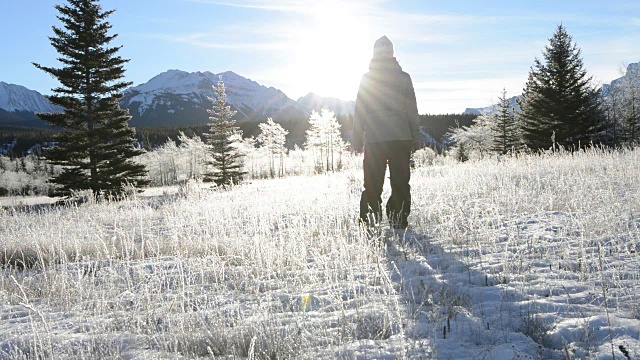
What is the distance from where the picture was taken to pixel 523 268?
293cm

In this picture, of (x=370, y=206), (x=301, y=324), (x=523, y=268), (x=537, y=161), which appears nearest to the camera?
A: (x=301, y=324)

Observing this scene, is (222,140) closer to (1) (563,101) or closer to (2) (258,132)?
(1) (563,101)

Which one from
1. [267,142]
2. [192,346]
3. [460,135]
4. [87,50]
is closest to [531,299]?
[192,346]

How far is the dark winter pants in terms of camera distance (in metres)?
4.81

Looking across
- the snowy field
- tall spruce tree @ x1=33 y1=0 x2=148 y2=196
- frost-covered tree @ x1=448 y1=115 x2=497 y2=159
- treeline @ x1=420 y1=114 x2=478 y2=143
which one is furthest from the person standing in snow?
treeline @ x1=420 y1=114 x2=478 y2=143

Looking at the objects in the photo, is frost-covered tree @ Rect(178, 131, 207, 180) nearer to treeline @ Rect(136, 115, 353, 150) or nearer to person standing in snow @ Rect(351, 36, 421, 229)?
person standing in snow @ Rect(351, 36, 421, 229)

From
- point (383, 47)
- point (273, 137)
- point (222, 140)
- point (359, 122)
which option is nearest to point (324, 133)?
point (273, 137)

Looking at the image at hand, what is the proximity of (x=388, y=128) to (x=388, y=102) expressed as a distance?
0.35 meters

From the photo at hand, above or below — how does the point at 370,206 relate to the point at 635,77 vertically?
below

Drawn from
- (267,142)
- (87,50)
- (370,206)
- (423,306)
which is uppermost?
(87,50)

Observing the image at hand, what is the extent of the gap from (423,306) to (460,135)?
53.4 metres

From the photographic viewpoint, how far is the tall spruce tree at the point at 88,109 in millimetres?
19750

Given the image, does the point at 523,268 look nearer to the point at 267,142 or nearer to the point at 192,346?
the point at 192,346

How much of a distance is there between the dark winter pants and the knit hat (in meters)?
1.17
